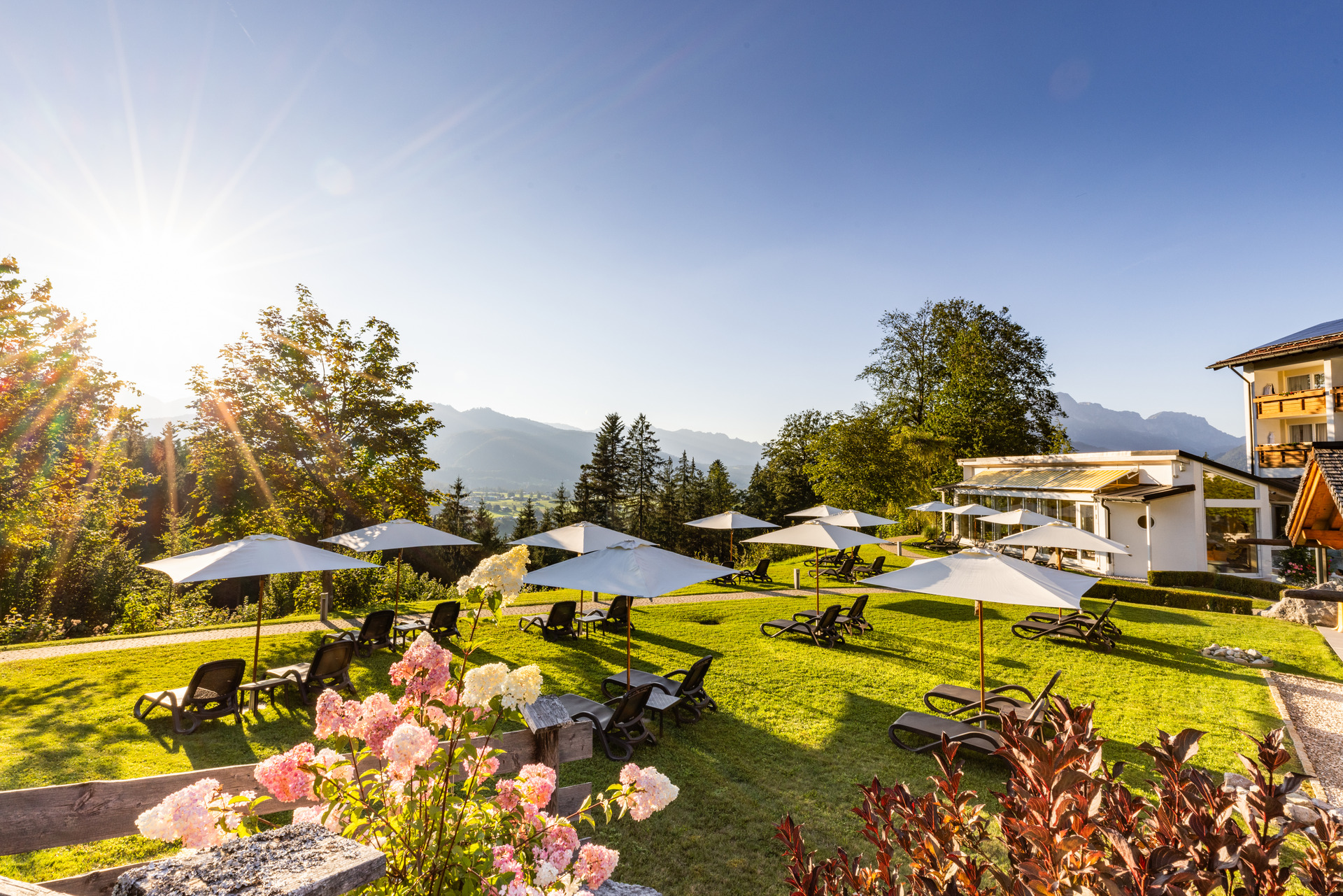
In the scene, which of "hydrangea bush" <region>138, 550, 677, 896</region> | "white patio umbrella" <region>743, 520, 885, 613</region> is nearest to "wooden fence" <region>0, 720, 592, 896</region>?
"hydrangea bush" <region>138, 550, 677, 896</region>

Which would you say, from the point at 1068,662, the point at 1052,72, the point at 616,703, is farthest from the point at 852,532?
the point at 1052,72

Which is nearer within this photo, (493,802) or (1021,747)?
(1021,747)

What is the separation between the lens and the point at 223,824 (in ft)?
5.33

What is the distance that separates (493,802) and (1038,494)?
28313 mm

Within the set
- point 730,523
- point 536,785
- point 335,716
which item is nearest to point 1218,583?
point 730,523

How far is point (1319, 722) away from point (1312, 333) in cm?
2449

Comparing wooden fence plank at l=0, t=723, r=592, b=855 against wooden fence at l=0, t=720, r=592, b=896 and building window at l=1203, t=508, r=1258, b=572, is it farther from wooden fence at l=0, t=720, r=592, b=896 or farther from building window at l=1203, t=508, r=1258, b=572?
building window at l=1203, t=508, r=1258, b=572

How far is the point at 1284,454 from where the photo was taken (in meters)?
20.9

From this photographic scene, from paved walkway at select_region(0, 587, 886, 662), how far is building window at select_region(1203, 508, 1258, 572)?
1373 centimetres

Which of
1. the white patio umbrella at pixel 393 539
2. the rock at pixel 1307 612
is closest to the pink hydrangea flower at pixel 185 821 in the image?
the white patio umbrella at pixel 393 539

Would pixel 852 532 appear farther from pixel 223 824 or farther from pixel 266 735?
pixel 223 824

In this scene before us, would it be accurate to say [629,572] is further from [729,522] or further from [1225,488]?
[1225,488]

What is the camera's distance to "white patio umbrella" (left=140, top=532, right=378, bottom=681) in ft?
23.5

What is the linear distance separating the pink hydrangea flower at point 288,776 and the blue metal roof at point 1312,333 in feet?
102
